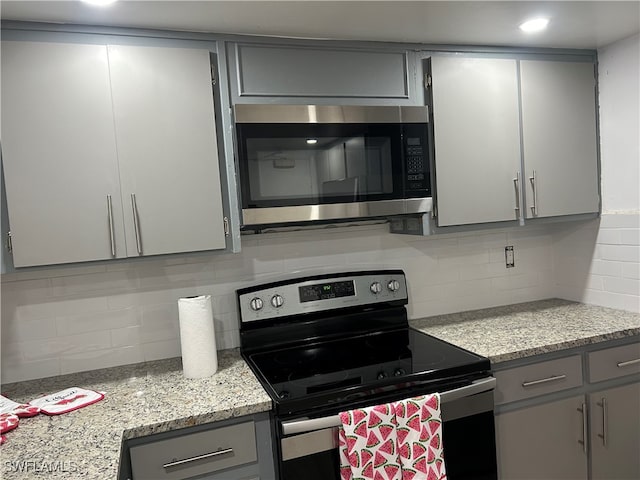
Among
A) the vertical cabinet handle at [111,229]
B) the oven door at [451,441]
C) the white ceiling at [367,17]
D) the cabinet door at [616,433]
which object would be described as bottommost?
the cabinet door at [616,433]

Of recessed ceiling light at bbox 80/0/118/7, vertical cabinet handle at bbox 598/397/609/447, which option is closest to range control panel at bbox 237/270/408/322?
vertical cabinet handle at bbox 598/397/609/447

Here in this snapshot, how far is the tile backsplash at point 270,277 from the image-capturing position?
187cm

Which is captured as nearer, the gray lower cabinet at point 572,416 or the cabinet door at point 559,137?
the gray lower cabinet at point 572,416

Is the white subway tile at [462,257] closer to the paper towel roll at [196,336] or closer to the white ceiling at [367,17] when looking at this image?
the white ceiling at [367,17]

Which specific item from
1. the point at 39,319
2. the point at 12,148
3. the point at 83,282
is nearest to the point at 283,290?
the point at 83,282

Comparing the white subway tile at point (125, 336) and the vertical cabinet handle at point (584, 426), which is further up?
the white subway tile at point (125, 336)

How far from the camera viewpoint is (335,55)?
6.24 ft

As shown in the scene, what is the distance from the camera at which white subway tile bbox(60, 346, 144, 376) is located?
1.91 meters

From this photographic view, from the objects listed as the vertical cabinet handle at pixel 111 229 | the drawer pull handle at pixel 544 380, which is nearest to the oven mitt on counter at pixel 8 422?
the vertical cabinet handle at pixel 111 229

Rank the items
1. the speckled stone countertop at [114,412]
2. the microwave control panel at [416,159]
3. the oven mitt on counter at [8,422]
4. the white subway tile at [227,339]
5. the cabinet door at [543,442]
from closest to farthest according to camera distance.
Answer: the speckled stone countertop at [114,412] < the oven mitt on counter at [8,422] < the cabinet door at [543,442] < the microwave control panel at [416,159] < the white subway tile at [227,339]

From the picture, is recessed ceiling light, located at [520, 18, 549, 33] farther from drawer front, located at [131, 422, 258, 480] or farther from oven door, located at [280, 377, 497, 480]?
drawer front, located at [131, 422, 258, 480]

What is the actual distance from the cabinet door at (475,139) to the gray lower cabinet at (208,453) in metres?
1.16

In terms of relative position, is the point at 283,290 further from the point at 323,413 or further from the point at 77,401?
the point at 77,401

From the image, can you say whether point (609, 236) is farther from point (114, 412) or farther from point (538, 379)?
point (114, 412)
